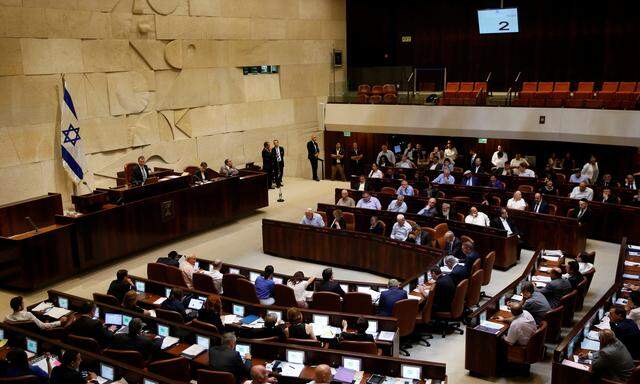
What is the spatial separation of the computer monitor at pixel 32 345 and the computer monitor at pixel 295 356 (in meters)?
2.91

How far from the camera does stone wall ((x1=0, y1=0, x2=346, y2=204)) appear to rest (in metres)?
13.2

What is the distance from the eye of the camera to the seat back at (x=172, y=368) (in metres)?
6.23

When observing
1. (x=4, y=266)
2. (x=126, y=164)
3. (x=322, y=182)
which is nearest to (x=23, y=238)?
(x=4, y=266)

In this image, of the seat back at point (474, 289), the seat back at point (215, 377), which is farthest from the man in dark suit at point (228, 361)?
the seat back at point (474, 289)

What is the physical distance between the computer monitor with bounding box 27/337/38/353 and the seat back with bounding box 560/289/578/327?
6.54m

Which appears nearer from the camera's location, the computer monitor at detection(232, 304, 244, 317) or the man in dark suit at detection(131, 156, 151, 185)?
the computer monitor at detection(232, 304, 244, 317)

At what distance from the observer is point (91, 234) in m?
11.5

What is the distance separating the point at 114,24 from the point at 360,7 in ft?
34.7

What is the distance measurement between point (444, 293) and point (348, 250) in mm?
3263

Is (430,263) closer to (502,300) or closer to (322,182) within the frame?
(502,300)

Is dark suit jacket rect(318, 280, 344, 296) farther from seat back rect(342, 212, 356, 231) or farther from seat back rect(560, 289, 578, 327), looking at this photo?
seat back rect(342, 212, 356, 231)

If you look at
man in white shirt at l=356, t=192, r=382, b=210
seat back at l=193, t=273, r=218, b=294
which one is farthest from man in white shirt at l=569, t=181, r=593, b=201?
seat back at l=193, t=273, r=218, b=294

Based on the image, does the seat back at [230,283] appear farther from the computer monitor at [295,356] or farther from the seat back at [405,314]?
the computer monitor at [295,356]

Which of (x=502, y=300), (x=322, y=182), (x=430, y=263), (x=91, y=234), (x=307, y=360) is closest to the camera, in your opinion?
(x=307, y=360)
